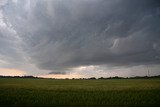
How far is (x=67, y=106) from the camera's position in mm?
16828

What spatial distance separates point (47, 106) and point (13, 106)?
2.87 m

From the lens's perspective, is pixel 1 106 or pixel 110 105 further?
pixel 110 105

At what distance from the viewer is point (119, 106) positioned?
55.8 feet

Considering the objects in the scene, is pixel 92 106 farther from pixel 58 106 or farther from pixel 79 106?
pixel 58 106

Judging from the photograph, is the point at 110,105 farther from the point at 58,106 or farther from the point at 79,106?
the point at 58,106

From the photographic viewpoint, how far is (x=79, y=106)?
55.3 ft

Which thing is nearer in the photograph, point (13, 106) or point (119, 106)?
point (13, 106)

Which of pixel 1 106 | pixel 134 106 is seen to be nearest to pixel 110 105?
pixel 134 106

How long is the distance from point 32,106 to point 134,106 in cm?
931

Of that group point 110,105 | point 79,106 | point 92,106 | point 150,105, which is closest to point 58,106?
point 79,106

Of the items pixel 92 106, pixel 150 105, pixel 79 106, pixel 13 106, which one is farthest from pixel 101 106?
pixel 13 106

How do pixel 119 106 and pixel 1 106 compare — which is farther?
pixel 119 106

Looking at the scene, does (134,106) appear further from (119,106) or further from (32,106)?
(32,106)

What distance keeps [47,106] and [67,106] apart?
178 centimetres
